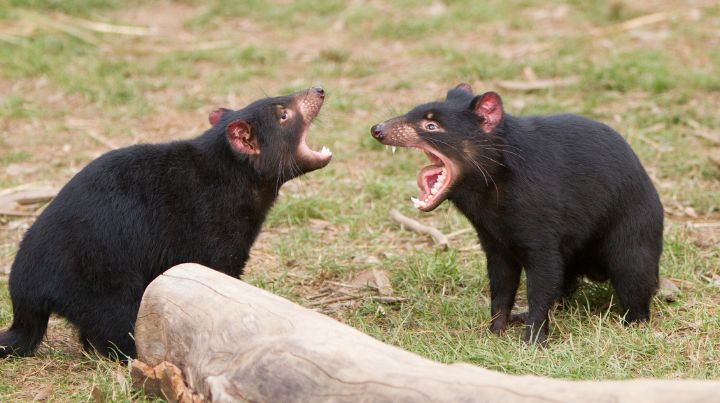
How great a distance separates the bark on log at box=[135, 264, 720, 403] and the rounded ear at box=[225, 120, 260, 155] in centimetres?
95

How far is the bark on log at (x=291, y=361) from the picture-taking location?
8.62 ft

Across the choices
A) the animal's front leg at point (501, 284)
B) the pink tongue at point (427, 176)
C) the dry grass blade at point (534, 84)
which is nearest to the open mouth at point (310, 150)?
the pink tongue at point (427, 176)

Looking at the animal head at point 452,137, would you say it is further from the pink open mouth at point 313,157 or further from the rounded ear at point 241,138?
the rounded ear at point 241,138

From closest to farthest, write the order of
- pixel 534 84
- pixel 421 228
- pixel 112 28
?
pixel 421 228 < pixel 534 84 < pixel 112 28

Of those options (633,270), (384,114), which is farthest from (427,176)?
(384,114)

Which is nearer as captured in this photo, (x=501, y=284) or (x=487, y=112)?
(x=487, y=112)

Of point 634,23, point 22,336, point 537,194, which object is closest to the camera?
point 22,336

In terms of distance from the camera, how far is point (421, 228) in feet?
19.5

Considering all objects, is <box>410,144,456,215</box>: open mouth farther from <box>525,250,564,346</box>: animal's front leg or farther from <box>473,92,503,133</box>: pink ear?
<box>525,250,564,346</box>: animal's front leg

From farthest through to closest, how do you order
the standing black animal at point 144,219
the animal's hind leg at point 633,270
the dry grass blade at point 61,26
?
the dry grass blade at point 61,26
the animal's hind leg at point 633,270
the standing black animal at point 144,219

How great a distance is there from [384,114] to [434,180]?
3806mm

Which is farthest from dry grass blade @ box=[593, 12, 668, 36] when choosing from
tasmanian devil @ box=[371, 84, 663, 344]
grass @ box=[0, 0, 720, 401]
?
tasmanian devil @ box=[371, 84, 663, 344]

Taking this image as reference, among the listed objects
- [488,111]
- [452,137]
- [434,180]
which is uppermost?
[488,111]

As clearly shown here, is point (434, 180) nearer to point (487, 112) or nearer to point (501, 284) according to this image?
point (487, 112)
